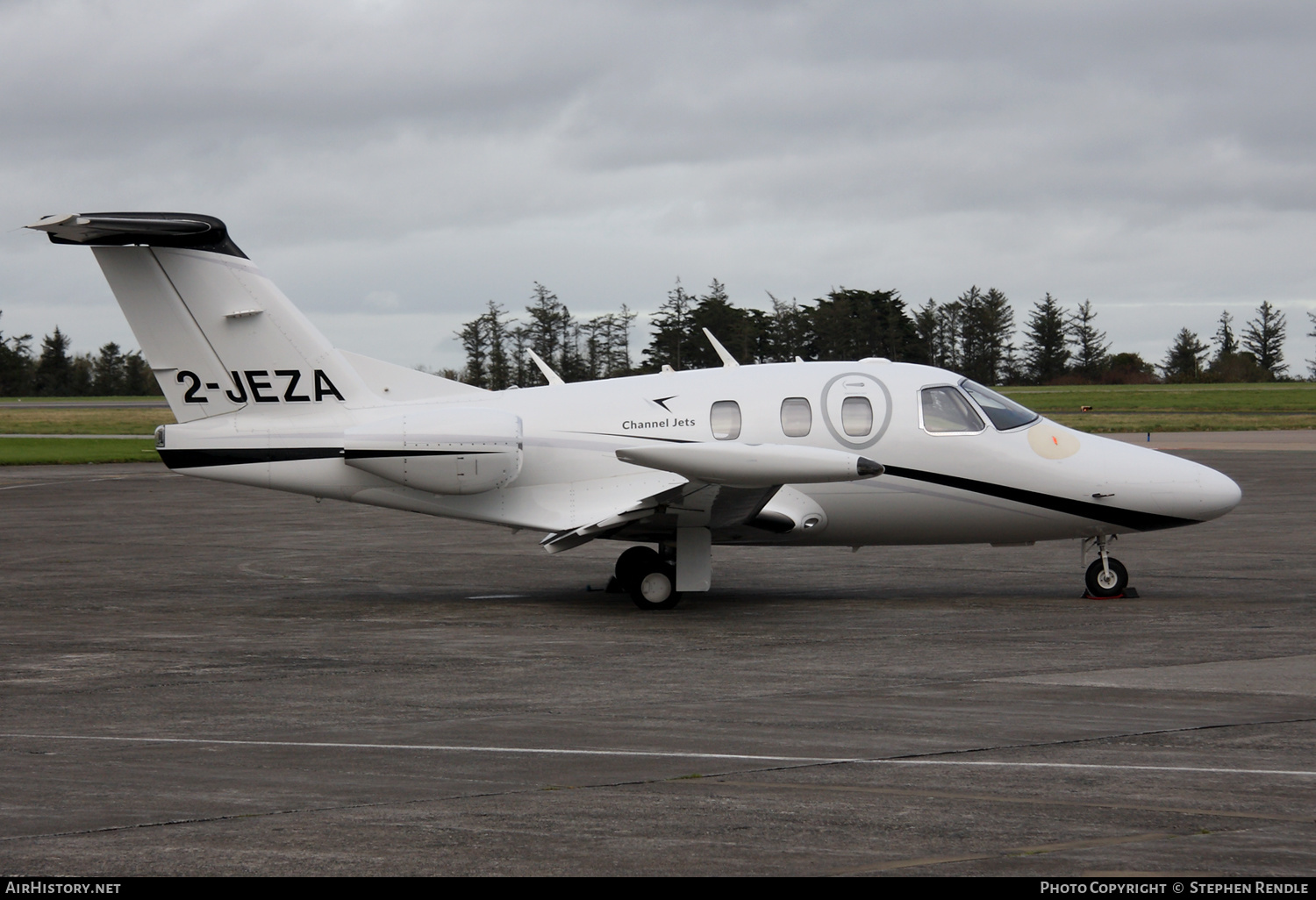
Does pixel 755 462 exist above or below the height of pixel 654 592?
above

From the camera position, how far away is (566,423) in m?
16.9

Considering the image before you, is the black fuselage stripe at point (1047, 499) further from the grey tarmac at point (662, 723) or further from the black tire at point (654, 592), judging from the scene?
the black tire at point (654, 592)

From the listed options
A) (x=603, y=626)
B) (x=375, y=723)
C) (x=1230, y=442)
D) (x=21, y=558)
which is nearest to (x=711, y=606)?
(x=603, y=626)

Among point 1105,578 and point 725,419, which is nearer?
point 725,419

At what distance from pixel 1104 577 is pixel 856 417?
12.2ft

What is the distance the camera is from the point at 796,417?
16656 millimetres

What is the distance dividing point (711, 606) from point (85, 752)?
29.2 feet

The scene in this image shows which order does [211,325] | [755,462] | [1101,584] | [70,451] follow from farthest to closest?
[70,451] → [1101,584] → [211,325] → [755,462]

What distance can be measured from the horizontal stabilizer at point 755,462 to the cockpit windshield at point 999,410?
2.86 metres

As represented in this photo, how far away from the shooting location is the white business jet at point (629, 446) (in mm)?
16438

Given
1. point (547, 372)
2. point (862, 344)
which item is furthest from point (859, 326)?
point (547, 372)

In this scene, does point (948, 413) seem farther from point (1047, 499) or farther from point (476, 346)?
point (476, 346)

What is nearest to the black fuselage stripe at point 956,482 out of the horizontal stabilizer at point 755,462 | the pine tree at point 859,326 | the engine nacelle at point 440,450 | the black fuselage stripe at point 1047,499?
the black fuselage stripe at point 1047,499

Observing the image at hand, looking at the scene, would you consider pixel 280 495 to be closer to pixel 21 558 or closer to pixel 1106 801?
pixel 21 558
